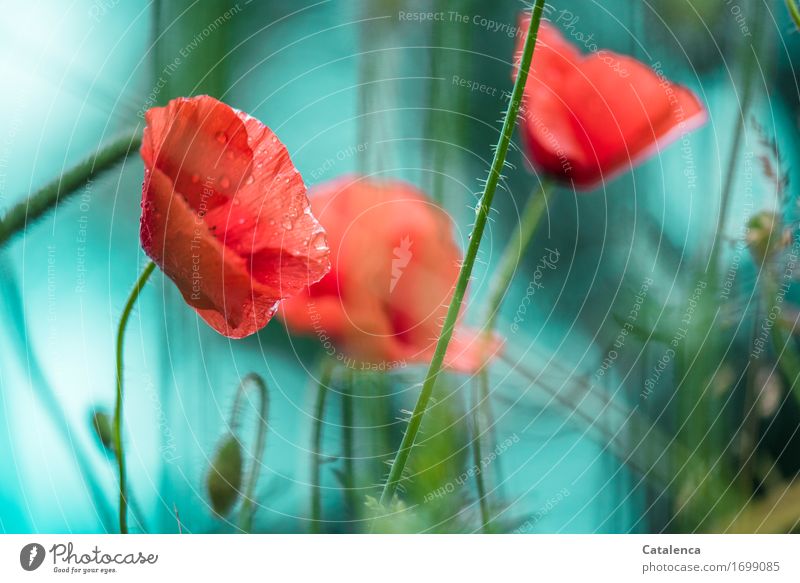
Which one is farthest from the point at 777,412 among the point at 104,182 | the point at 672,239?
the point at 104,182

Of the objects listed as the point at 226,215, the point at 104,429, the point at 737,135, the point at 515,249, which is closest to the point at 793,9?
the point at 737,135

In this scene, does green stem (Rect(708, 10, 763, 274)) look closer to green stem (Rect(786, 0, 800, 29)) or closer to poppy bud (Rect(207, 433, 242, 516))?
green stem (Rect(786, 0, 800, 29))

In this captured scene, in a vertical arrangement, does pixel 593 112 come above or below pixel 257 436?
above

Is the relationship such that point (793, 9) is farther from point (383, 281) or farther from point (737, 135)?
point (383, 281)

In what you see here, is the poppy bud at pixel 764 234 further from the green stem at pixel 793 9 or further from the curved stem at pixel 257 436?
the curved stem at pixel 257 436

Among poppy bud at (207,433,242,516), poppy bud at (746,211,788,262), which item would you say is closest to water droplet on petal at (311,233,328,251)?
poppy bud at (207,433,242,516)
